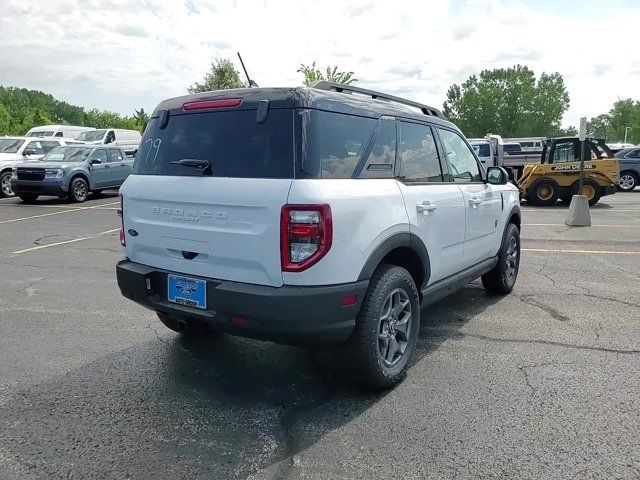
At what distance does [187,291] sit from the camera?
11.2 feet

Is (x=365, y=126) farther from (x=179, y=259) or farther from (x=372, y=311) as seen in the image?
(x=179, y=259)

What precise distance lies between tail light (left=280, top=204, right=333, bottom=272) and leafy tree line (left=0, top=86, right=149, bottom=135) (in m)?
24.5

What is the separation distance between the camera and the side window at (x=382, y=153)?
3511mm

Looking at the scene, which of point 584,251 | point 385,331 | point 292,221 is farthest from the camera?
point 584,251

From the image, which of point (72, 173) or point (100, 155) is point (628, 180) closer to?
point (100, 155)

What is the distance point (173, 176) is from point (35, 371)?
184cm

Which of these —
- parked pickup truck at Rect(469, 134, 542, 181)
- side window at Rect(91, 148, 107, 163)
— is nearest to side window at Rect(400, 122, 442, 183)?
side window at Rect(91, 148, 107, 163)

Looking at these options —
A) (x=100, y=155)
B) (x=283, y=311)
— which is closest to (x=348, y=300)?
(x=283, y=311)

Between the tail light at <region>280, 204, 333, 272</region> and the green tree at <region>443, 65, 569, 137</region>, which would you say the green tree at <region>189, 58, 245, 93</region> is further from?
the green tree at <region>443, 65, 569, 137</region>

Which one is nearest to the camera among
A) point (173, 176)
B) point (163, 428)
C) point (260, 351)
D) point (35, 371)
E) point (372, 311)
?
point (163, 428)

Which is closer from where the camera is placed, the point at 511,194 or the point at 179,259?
the point at 179,259

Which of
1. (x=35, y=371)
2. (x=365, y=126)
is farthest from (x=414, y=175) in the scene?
(x=35, y=371)

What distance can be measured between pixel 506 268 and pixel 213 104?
12.7 feet

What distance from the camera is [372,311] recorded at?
132 inches
